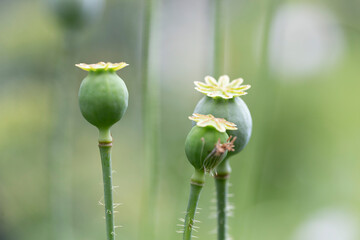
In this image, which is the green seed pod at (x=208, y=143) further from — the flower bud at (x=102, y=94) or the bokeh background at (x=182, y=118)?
the bokeh background at (x=182, y=118)

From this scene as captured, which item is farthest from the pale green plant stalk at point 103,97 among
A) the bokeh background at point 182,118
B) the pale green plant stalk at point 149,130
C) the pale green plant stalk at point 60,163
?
the bokeh background at point 182,118

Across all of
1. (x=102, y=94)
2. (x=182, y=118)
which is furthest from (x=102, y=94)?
(x=182, y=118)

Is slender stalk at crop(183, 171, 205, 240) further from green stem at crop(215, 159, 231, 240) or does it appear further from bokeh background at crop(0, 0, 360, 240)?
bokeh background at crop(0, 0, 360, 240)

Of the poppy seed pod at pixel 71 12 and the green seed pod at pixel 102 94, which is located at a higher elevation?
the poppy seed pod at pixel 71 12

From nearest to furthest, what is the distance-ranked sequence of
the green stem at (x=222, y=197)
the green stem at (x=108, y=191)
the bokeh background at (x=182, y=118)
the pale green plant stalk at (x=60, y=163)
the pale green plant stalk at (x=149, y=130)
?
the green stem at (x=108, y=191)
the green stem at (x=222, y=197)
the pale green plant stalk at (x=149, y=130)
the pale green plant stalk at (x=60, y=163)
the bokeh background at (x=182, y=118)

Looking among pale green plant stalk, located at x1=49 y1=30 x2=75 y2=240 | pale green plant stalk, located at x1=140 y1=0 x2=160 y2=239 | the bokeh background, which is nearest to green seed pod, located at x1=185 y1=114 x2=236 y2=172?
pale green plant stalk, located at x1=140 y1=0 x2=160 y2=239

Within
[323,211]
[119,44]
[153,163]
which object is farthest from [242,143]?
[119,44]

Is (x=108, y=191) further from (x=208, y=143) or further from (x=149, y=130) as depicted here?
(x=149, y=130)

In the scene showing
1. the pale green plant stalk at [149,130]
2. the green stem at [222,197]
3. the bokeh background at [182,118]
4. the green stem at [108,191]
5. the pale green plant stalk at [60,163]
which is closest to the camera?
the green stem at [108,191]
